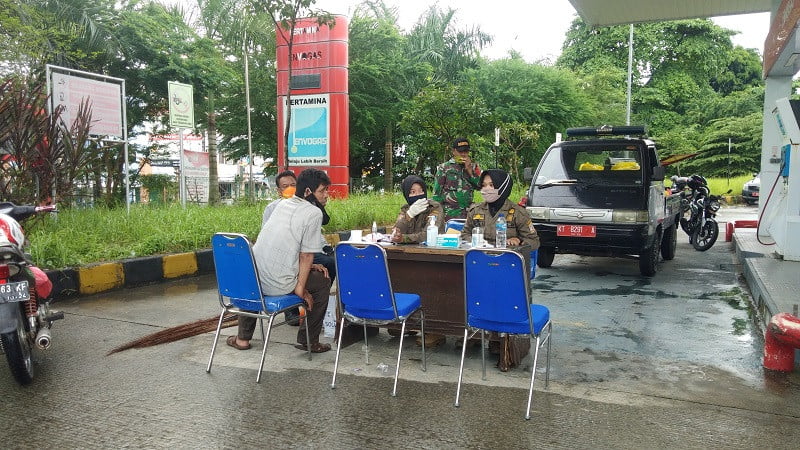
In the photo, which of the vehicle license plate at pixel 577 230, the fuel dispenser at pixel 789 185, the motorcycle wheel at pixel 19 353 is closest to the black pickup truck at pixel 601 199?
the vehicle license plate at pixel 577 230

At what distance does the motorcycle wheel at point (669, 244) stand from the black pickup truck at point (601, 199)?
712 mm

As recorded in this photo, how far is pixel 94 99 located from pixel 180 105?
93.4 inches

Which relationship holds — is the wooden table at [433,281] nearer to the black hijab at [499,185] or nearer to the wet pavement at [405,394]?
the wet pavement at [405,394]

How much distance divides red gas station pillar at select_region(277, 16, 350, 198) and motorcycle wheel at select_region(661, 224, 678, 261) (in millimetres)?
7925

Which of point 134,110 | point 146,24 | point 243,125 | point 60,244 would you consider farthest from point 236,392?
point 243,125

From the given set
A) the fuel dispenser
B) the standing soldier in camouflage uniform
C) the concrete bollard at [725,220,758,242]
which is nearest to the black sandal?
the standing soldier in camouflage uniform

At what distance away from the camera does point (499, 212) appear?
5531 millimetres

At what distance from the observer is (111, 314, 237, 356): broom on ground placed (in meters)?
5.10

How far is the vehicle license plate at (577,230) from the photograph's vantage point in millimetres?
8219

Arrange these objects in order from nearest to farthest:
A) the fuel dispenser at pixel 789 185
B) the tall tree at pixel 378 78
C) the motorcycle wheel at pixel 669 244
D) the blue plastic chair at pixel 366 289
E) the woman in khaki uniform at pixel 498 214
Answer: the blue plastic chair at pixel 366 289 < the woman in khaki uniform at pixel 498 214 < the fuel dispenser at pixel 789 185 < the motorcycle wheel at pixel 669 244 < the tall tree at pixel 378 78

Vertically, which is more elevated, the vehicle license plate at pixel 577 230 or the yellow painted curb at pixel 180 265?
the vehicle license plate at pixel 577 230

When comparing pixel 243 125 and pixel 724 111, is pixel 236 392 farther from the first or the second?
pixel 724 111

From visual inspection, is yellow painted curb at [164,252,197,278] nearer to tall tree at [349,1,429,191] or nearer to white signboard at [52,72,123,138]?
white signboard at [52,72,123,138]

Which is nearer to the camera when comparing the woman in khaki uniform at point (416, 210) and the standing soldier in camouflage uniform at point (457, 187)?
the woman in khaki uniform at point (416, 210)
